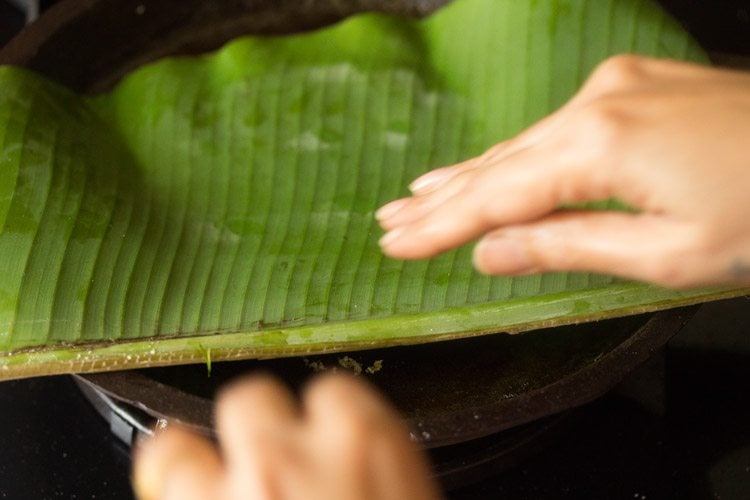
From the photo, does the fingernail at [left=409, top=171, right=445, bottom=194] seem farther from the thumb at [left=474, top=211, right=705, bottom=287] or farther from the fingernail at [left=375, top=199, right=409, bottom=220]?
the thumb at [left=474, top=211, right=705, bottom=287]

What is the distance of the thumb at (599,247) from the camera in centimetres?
45

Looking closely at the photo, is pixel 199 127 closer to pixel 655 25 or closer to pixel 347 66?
pixel 347 66

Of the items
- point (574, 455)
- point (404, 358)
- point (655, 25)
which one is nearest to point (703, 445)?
point (574, 455)

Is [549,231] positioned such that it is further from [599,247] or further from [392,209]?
[392,209]

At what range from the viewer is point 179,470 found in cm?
33

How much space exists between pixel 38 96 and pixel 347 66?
35 cm

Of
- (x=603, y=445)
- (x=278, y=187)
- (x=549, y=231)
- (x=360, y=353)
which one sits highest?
(x=549, y=231)

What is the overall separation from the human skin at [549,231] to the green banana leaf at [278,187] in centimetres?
19

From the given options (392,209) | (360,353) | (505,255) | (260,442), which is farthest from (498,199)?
(360,353)

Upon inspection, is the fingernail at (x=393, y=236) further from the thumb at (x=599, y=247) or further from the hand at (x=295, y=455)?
the hand at (x=295, y=455)

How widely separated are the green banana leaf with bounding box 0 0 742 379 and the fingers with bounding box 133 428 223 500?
13.8 inches

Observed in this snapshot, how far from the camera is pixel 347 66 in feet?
2.77

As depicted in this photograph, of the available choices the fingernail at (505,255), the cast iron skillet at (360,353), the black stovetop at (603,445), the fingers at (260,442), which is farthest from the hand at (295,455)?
the black stovetop at (603,445)

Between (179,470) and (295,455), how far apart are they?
6 cm
